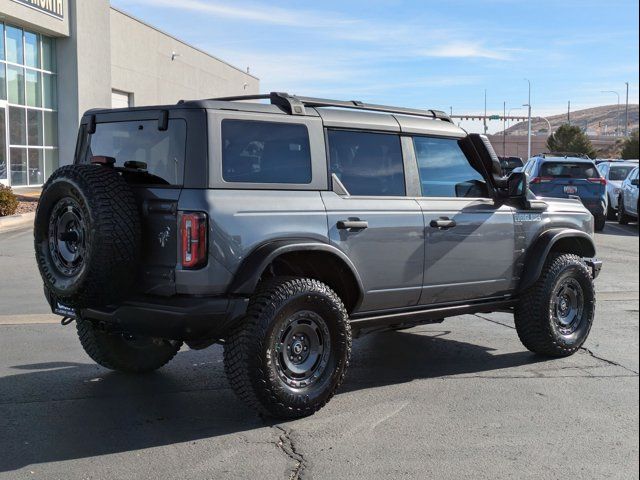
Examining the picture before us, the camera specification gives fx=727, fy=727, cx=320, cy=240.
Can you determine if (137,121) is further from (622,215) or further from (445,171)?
(622,215)

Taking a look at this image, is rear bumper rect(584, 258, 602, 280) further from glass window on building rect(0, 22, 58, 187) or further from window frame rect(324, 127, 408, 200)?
glass window on building rect(0, 22, 58, 187)

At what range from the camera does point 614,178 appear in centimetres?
2284

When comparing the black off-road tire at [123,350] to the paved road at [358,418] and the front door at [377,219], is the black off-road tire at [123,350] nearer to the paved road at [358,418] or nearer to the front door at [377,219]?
the paved road at [358,418]

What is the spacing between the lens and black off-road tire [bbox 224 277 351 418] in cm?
457

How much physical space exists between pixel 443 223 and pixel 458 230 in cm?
22

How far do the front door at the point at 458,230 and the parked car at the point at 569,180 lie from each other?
1160 cm

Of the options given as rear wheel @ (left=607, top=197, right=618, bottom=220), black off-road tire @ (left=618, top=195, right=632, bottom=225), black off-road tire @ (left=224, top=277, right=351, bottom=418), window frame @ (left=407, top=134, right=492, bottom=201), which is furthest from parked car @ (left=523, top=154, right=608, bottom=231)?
black off-road tire @ (left=224, top=277, right=351, bottom=418)

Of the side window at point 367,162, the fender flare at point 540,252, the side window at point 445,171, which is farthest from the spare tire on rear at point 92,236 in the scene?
the fender flare at point 540,252

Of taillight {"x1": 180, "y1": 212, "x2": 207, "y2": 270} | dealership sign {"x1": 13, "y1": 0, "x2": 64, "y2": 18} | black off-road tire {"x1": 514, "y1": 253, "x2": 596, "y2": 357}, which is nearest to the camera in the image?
taillight {"x1": 180, "y1": 212, "x2": 207, "y2": 270}

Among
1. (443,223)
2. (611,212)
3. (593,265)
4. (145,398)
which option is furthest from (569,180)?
(145,398)

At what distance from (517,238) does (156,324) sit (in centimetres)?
326

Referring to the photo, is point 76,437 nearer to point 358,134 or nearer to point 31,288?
point 358,134

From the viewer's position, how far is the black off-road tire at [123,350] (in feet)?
18.4

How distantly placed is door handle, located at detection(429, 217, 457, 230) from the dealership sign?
74.3 feet
